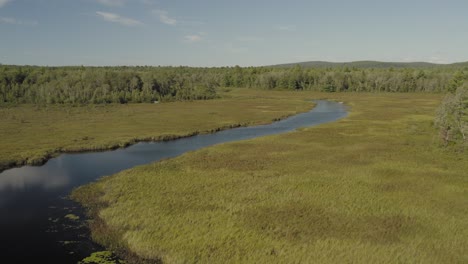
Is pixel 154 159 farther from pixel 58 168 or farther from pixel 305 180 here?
pixel 305 180

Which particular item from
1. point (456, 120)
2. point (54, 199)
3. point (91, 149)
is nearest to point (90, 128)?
point (91, 149)

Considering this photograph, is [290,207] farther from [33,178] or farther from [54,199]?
[33,178]

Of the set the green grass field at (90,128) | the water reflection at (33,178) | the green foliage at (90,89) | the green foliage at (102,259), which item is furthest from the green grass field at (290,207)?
the green foliage at (90,89)

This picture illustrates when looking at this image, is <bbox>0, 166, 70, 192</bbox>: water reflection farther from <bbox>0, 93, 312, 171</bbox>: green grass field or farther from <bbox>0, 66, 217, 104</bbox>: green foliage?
<bbox>0, 66, 217, 104</bbox>: green foliage

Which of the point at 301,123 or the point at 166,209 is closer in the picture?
the point at 166,209

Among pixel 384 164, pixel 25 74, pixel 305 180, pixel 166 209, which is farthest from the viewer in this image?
pixel 25 74

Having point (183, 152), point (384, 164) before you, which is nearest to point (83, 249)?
point (183, 152)
